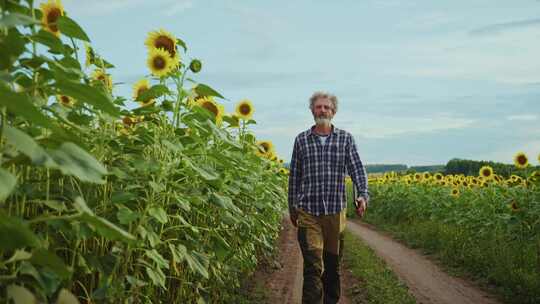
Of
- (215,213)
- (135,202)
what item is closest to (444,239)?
(215,213)

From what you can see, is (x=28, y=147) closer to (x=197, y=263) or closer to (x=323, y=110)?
(x=197, y=263)

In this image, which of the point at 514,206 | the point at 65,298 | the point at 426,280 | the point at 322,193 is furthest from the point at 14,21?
the point at 514,206

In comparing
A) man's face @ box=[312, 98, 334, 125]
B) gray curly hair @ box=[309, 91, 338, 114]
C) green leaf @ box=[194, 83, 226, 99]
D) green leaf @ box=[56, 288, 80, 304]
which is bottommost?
green leaf @ box=[56, 288, 80, 304]

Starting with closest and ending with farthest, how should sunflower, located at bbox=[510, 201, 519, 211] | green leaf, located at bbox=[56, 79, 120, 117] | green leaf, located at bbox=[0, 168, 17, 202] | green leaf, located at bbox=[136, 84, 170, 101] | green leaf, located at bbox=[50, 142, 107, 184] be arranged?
green leaf, located at bbox=[0, 168, 17, 202] < green leaf, located at bbox=[50, 142, 107, 184] < green leaf, located at bbox=[56, 79, 120, 117] < green leaf, located at bbox=[136, 84, 170, 101] < sunflower, located at bbox=[510, 201, 519, 211]

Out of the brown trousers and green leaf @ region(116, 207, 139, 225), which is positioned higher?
green leaf @ region(116, 207, 139, 225)

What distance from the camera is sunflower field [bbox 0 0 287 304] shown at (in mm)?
1569

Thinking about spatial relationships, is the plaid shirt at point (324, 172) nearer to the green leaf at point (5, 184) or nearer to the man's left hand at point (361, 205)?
the man's left hand at point (361, 205)

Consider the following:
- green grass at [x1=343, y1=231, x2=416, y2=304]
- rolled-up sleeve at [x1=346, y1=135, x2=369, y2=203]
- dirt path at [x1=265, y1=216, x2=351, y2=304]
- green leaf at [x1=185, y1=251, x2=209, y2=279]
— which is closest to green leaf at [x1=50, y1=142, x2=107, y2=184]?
green leaf at [x1=185, y1=251, x2=209, y2=279]

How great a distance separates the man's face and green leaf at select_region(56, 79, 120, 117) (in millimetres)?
4124

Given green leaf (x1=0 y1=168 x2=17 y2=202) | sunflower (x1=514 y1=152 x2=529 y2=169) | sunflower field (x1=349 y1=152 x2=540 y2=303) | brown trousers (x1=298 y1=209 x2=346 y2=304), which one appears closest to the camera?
green leaf (x1=0 y1=168 x2=17 y2=202)

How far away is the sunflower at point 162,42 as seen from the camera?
13.0ft

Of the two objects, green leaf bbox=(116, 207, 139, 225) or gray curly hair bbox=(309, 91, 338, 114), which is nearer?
green leaf bbox=(116, 207, 139, 225)

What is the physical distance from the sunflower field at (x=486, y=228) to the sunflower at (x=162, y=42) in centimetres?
547

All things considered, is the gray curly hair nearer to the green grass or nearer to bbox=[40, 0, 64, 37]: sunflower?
the green grass
